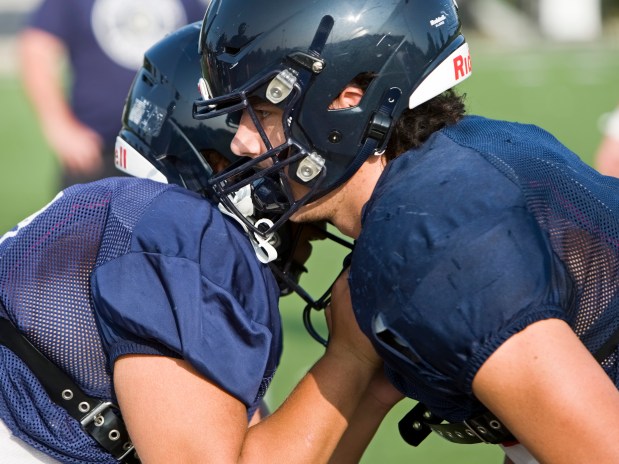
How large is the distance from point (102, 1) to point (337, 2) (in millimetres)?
3623

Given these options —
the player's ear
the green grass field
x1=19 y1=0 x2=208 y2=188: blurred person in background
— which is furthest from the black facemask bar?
x1=19 y1=0 x2=208 y2=188: blurred person in background

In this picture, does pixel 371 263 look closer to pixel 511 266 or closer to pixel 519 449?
pixel 511 266

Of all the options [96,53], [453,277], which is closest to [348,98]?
[453,277]

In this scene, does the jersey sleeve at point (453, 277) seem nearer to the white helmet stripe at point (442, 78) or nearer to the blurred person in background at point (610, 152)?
the white helmet stripe at point (442, 78)

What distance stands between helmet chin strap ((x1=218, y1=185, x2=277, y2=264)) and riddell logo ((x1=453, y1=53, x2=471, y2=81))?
1.91 ft

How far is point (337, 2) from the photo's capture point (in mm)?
Answer: 2311

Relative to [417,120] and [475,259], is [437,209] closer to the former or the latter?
[475,259]

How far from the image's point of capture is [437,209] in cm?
190

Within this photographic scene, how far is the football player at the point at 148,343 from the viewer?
2084mm

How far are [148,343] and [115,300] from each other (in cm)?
11

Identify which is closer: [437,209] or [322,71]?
[437,209]

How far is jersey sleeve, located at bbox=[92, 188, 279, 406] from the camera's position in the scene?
6.83 feet

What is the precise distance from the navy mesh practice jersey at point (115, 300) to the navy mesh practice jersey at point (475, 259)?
0.31 metres

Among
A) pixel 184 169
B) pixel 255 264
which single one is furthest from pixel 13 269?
pixel 184 169
